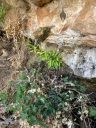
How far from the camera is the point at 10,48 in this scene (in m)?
5.29

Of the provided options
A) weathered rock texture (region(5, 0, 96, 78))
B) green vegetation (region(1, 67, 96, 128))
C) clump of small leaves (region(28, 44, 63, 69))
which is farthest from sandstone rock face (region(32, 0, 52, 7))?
green vegetation (region(1, 67, 96, 128))

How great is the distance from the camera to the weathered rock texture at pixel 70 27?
12.6ft

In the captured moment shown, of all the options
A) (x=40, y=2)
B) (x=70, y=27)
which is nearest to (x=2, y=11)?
(x=40, y=2)

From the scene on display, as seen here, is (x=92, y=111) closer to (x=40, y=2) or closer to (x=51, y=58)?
(x=51, y=58)

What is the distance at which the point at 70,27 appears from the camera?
13.2 feet

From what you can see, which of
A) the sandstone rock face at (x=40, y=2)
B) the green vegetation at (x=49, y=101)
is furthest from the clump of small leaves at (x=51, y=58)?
the sandstone rock face at (x=40, y=2)

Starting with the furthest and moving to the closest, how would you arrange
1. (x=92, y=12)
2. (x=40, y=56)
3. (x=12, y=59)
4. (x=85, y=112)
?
(x=12, y=59) → (x=40, y=56) → (x=85, y=112) → (x=92, y=12)

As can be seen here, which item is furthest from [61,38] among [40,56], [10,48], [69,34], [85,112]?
[10,48]

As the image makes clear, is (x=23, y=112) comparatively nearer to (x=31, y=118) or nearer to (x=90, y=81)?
(x=31, y=118)

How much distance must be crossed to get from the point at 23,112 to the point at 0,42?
5.70 ft

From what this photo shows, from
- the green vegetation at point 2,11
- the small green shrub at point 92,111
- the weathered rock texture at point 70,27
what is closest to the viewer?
the weathered rock texture at point 70,27

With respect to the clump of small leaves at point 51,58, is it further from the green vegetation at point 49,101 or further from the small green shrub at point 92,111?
the small green shrub at point 92,111

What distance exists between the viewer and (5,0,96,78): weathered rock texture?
385cm

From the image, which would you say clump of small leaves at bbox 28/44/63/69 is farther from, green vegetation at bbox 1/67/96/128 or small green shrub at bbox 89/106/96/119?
small green shrub at bbox 89/106/96/119
